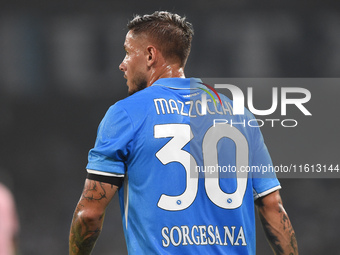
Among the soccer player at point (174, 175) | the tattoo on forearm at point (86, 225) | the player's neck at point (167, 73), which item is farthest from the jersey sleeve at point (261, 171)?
the tattoo on forearm at point (86, 225)

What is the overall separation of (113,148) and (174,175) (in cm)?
24

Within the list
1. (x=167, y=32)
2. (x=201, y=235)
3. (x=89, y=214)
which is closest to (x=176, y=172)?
(x=201, y=235)

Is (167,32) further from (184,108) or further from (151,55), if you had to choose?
(184,108)

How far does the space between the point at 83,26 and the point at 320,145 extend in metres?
2.95

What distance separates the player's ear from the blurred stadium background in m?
3.99

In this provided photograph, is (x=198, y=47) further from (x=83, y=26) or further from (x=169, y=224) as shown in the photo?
(x=169, y=224)

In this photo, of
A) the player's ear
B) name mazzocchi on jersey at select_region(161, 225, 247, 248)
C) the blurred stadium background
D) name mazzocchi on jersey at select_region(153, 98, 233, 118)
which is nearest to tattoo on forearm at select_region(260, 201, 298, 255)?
name mazzocchi on jersey at select_region(161, 225, 247, 248)

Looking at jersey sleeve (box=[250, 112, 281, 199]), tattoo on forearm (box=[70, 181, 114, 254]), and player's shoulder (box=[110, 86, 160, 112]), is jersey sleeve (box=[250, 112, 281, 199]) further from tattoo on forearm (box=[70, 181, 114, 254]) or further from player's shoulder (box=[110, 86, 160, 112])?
tattoo on forearm (box=[70, 181, 114, 254])

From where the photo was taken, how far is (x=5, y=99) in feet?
20.9

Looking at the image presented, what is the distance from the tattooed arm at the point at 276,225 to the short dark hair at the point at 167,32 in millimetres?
684

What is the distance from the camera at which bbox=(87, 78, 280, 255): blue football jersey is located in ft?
6.74

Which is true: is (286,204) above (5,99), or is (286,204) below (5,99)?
below

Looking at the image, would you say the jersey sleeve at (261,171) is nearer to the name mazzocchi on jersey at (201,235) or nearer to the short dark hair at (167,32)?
the name mazzocchi on jersey at (201,235)

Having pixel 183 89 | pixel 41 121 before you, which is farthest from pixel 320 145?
pixel 183 89
